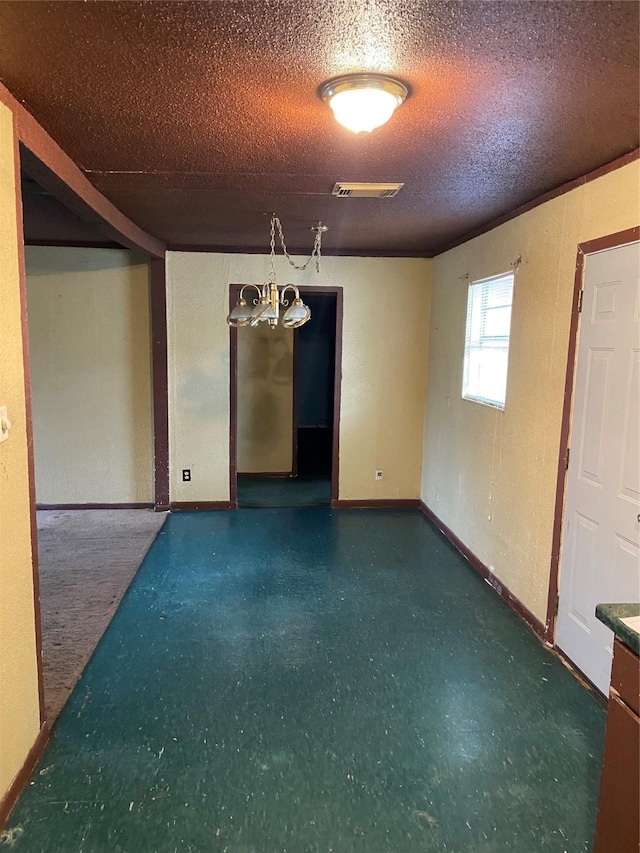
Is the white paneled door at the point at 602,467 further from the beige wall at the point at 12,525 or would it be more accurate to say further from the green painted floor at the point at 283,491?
the green painted floor at the point at 283,491

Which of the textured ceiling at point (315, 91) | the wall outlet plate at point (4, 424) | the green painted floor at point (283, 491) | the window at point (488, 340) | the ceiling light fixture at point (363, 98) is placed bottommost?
the green painted floor at point (283, 491)

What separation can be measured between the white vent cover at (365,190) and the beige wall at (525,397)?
2.65 feet

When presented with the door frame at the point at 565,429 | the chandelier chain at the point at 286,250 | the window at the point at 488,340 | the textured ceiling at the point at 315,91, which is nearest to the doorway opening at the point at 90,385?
the chandelier chain at the point at 286,250

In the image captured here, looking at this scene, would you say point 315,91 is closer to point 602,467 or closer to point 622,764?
point 602,467

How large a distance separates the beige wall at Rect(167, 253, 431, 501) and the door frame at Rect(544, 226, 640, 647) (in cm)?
237

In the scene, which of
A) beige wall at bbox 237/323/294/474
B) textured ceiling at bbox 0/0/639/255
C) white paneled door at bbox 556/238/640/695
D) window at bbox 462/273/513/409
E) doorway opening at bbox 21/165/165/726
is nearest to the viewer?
textured ceiling at bbox 0/0/639/255

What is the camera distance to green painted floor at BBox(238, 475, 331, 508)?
5195mm

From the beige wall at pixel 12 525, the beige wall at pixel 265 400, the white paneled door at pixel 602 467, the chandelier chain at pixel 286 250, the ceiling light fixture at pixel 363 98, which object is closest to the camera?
the ceiling light fixture at pixel 363 98

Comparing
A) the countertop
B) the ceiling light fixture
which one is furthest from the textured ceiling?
the countertop

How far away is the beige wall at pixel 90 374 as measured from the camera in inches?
184

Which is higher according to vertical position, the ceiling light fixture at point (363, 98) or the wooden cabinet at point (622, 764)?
the ceiling light fixture at point (363, 98)

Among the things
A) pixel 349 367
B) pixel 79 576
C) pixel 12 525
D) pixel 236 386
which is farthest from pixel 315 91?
pixel 236 386

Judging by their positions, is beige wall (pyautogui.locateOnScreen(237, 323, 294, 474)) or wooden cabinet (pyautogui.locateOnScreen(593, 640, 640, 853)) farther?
beige wall (pyautogui.locateOnScreen(237, 323, 294, 474))

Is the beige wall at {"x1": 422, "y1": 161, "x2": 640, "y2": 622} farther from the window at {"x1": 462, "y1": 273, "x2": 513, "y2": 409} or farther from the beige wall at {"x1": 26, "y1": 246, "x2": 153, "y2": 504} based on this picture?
the beige wall at {"x1": 26, "y1": 246, "x2": 153, "y2": 504}
